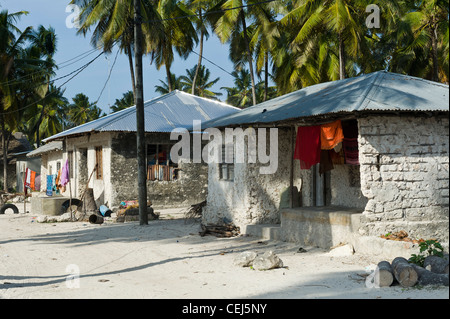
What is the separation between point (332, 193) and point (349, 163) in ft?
4.99

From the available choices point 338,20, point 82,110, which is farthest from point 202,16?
point 82,110

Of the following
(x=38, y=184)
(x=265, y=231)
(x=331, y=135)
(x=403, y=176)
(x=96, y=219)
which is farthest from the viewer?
(x=38, y=184)

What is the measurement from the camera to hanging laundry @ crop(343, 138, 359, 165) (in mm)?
10591

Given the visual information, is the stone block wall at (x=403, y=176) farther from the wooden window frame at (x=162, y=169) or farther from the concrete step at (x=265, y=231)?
the wooden window frame at (x=162, y=169)

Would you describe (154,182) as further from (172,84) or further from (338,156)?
(172,84)

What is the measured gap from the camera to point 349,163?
10.7 metres

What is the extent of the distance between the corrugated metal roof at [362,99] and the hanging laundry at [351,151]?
98 cm

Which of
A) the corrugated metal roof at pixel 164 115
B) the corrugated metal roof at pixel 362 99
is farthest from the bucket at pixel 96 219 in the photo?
the corrugated metal roof at pixel 362 99

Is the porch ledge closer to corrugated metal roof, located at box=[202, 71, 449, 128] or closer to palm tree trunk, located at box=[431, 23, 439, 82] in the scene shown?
corrugated metal roof, located at box=[202, 71, 449, 128]

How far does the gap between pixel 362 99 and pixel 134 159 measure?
37.7 feet

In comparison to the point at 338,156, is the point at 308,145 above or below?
above

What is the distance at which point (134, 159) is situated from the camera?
19.4 metres

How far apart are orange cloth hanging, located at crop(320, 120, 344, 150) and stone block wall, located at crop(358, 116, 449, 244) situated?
0.56 meters

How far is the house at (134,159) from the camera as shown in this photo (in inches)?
752
